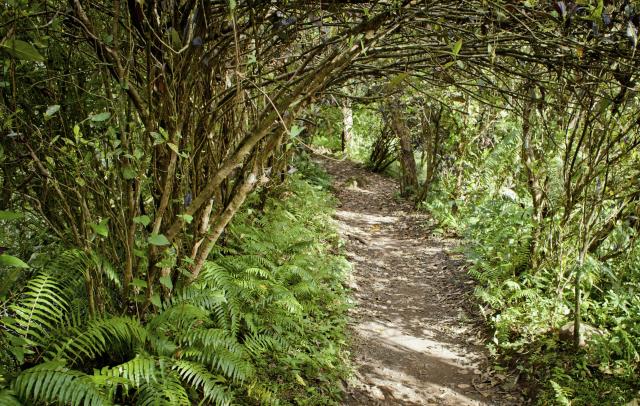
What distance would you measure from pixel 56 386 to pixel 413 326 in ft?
14.6

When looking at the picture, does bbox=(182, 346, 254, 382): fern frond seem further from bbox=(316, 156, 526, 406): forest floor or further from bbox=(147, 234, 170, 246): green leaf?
bbox=(316, 156, 526, 406): forest floor

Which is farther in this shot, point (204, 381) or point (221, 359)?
point (221, 359)

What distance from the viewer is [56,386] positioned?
224 centimetres

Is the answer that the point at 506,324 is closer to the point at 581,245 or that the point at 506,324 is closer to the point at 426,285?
Result: the point at 581,245

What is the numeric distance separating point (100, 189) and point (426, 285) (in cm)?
553

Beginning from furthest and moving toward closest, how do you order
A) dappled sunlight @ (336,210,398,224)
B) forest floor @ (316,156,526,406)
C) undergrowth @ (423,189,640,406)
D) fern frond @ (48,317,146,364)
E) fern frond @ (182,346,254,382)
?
dappled sunlight @ (336,210,398,224), forest floor @ (316,156,526,406), undergrowth @ (423,189,640,406), fern frond @ (182,346,254,382), fern frond @ (48,317,146,364)

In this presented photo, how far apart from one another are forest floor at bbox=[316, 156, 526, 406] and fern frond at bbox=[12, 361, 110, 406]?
1808 mm

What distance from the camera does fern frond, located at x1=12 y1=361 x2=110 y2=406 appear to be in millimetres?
2217

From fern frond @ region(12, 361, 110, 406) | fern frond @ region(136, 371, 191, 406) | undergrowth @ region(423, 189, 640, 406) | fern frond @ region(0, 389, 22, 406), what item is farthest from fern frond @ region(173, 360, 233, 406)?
undergrowth @ region(423, 189, 640, 406)

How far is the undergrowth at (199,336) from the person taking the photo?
2488mm

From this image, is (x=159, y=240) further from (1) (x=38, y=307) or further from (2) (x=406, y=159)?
(2) (x=406, y=159)

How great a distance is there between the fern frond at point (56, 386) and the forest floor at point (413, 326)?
1.81 m

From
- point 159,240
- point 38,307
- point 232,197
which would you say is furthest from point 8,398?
point 232,197

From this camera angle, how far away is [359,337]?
5285mm
